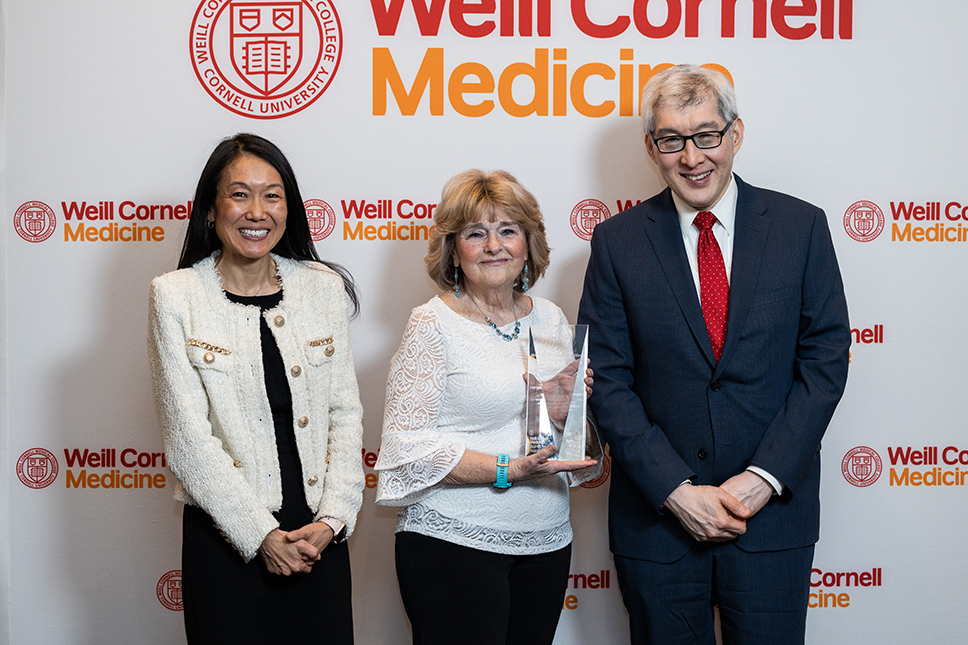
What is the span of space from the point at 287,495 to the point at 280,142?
136 centimetres

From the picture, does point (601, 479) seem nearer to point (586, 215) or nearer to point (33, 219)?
point (586, 215)

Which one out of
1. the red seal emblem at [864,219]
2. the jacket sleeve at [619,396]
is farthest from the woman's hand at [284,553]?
the red seal emblem at [864,219]

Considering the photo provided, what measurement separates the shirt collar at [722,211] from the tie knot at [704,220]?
0.04ft

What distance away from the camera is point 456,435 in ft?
6.47

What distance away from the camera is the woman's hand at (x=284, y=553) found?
1857 millimetres

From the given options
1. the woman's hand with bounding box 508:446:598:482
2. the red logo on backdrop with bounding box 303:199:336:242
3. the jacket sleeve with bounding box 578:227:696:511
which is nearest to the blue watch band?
the woman's hand with bounding box 508:446:598:482

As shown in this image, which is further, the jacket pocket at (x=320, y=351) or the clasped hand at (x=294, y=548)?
the jacket pocket at (x=320, y=351)

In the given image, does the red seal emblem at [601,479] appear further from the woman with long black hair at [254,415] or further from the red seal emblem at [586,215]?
the woman with long black hair at [254,415]

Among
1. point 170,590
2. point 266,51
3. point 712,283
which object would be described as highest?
point 266,51

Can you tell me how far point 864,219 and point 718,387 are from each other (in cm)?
121

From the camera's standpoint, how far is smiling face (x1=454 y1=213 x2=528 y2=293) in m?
2.00

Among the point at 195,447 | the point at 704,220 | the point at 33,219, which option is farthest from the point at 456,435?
the point at 33,219

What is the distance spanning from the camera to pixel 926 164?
2.76 metres

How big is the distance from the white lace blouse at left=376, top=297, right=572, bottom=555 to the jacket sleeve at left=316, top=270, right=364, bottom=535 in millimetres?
92
